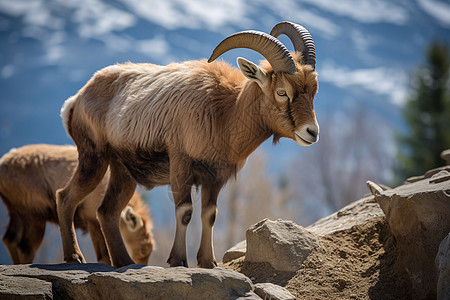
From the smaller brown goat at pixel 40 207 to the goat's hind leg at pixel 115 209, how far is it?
2018 mm

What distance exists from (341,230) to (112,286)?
2.60 meters

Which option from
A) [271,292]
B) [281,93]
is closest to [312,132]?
[281,93]

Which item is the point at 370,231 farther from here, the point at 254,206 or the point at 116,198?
the point at 254,206

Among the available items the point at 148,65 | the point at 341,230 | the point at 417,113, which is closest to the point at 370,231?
the point at 341,230

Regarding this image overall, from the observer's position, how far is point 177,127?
17.0 feet

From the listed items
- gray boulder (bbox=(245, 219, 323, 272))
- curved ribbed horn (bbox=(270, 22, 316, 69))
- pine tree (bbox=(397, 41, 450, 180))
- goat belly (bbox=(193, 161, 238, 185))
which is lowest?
gray boulder (bbox=(245, 219, 323, 272))

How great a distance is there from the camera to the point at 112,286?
3795 millimetres

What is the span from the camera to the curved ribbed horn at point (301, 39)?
205 inches

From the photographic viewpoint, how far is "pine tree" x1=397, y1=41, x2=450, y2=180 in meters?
20.4

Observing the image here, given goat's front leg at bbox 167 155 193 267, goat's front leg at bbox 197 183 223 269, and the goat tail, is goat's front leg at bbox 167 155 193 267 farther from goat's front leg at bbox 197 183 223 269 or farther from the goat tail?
the goat tail

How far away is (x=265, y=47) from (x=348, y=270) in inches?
91.8

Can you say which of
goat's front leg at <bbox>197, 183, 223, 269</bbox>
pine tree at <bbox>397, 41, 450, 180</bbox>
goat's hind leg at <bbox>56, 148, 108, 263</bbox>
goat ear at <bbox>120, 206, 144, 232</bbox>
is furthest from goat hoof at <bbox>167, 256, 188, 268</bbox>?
pine tree at <bbox>397, 41, 450, 180</bbox>

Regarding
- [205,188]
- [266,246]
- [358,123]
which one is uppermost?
[358,123]

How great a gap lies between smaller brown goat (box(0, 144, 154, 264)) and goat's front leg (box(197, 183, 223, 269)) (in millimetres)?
3202
